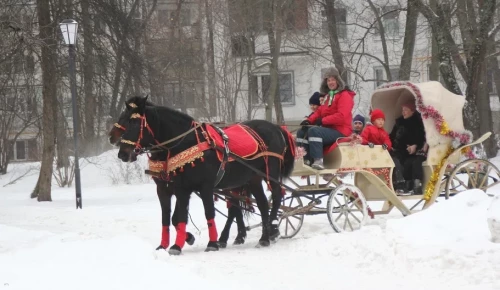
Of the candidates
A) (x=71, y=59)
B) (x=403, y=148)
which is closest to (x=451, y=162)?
(x=403, y=148)

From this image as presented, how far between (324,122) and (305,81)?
26.3 meters

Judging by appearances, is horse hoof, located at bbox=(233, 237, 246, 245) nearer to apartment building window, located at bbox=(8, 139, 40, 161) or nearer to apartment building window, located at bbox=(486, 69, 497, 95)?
apartment building window, located at bbox=(8, 139, 40, 161)

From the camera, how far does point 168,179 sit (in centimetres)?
983

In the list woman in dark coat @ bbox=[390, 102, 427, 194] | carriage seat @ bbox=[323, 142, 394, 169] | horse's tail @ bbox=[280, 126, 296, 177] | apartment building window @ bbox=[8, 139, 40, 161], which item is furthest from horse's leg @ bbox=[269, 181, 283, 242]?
apartment building window @ bbox=[8, 139, 40, 161]

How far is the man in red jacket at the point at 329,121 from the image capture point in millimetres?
11359

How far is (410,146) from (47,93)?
34.3 ft

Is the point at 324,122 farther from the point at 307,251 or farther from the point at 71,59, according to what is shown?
the point at 71,59

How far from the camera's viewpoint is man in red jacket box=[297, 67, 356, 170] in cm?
1136

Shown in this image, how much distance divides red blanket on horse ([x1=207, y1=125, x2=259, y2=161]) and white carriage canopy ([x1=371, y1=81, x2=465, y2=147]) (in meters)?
2.77

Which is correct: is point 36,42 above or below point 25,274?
above

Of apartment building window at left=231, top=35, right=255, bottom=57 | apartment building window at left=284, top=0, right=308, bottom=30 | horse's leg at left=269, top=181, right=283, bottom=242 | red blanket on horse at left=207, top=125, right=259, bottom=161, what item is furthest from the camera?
apartment building window at left=231, top=35, right=255, bottom=57

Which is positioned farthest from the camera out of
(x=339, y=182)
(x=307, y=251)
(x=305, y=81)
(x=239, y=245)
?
(x=305, y=81)

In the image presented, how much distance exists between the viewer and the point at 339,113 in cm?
1140

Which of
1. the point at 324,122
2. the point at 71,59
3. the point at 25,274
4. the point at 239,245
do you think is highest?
the point at 71,59
